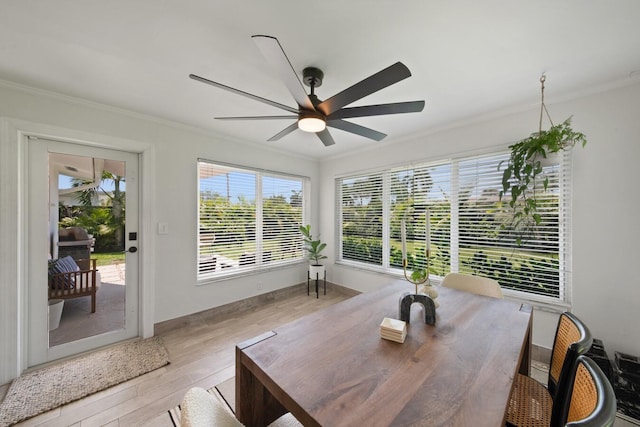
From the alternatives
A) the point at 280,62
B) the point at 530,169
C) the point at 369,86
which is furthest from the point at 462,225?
the point at 280,62

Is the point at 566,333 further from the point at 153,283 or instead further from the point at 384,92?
the point at 153,283

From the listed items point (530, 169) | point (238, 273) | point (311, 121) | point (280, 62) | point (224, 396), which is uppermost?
point (280, 62)

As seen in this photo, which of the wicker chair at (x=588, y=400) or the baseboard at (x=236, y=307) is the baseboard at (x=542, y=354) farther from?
the baseboard at (x=236, y=307)

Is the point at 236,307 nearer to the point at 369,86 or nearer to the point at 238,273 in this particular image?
the point at 238,273

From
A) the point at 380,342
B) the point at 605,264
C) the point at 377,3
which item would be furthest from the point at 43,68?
the point at 605,264

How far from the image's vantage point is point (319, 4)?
1.25 m

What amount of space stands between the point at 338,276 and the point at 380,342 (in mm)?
3101

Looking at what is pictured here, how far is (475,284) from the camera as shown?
201 centimetres

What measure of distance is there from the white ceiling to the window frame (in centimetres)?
113

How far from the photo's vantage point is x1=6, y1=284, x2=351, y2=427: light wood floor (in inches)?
Answer: 63.0

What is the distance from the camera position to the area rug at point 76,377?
165cm

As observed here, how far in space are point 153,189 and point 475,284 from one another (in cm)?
340

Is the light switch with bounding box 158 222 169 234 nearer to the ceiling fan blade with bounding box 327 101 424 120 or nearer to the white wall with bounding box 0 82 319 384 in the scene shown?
the white wall with bounding box 0 82 319 384

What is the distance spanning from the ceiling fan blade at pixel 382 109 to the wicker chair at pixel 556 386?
1416mm
